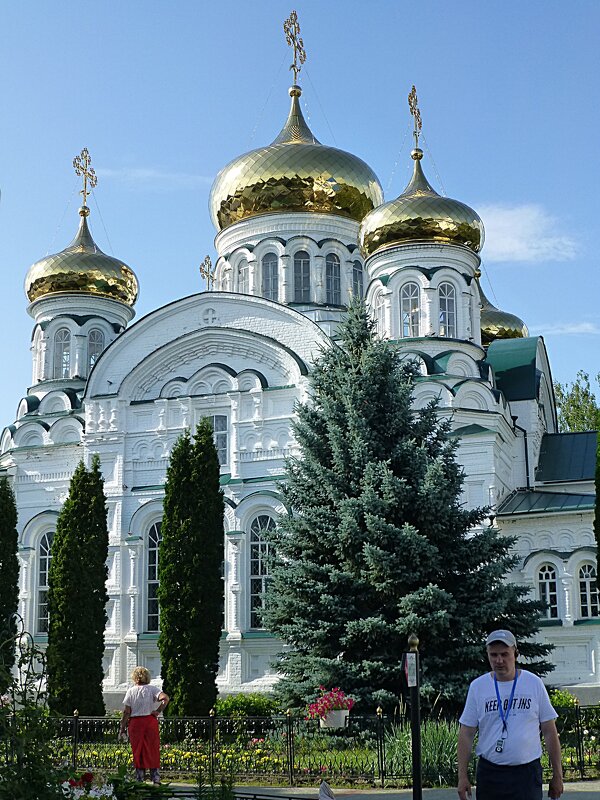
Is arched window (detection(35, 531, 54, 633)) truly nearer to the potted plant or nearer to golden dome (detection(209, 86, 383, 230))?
golden dome (detection(209, 86, 383, 230))

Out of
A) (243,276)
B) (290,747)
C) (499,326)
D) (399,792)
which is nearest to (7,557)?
(290,747)

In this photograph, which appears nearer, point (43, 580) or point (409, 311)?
point (409, 311)

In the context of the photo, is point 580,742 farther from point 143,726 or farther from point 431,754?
point 143,726

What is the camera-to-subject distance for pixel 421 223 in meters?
20.7

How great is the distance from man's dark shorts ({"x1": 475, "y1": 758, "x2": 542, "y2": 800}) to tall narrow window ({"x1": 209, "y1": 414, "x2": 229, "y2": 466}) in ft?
53.2

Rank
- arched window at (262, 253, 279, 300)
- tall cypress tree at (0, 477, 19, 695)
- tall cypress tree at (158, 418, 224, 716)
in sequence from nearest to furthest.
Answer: tall cypress tree at (158, 418, 224, 716) → tall cypress tree at (0, 477, 19, 695) → arched window at (262, 253, 279, 300)

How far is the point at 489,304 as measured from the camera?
31344 mm

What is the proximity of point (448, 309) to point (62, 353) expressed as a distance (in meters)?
8.85

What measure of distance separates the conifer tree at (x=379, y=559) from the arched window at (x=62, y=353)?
10679 millimetres

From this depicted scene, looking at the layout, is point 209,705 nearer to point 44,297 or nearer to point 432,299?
point 432,299

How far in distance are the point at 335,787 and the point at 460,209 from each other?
1315 centimetres

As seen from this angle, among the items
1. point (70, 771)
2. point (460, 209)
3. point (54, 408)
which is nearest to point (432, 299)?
point (460, 209)

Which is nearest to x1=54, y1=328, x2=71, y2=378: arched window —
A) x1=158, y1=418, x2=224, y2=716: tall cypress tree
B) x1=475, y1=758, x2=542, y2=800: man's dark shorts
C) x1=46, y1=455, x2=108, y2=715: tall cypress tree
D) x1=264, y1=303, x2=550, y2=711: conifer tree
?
x1=46, y1=455, x2=108, y2=715: tall cypress tree

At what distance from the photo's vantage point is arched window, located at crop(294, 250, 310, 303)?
79.7ft
